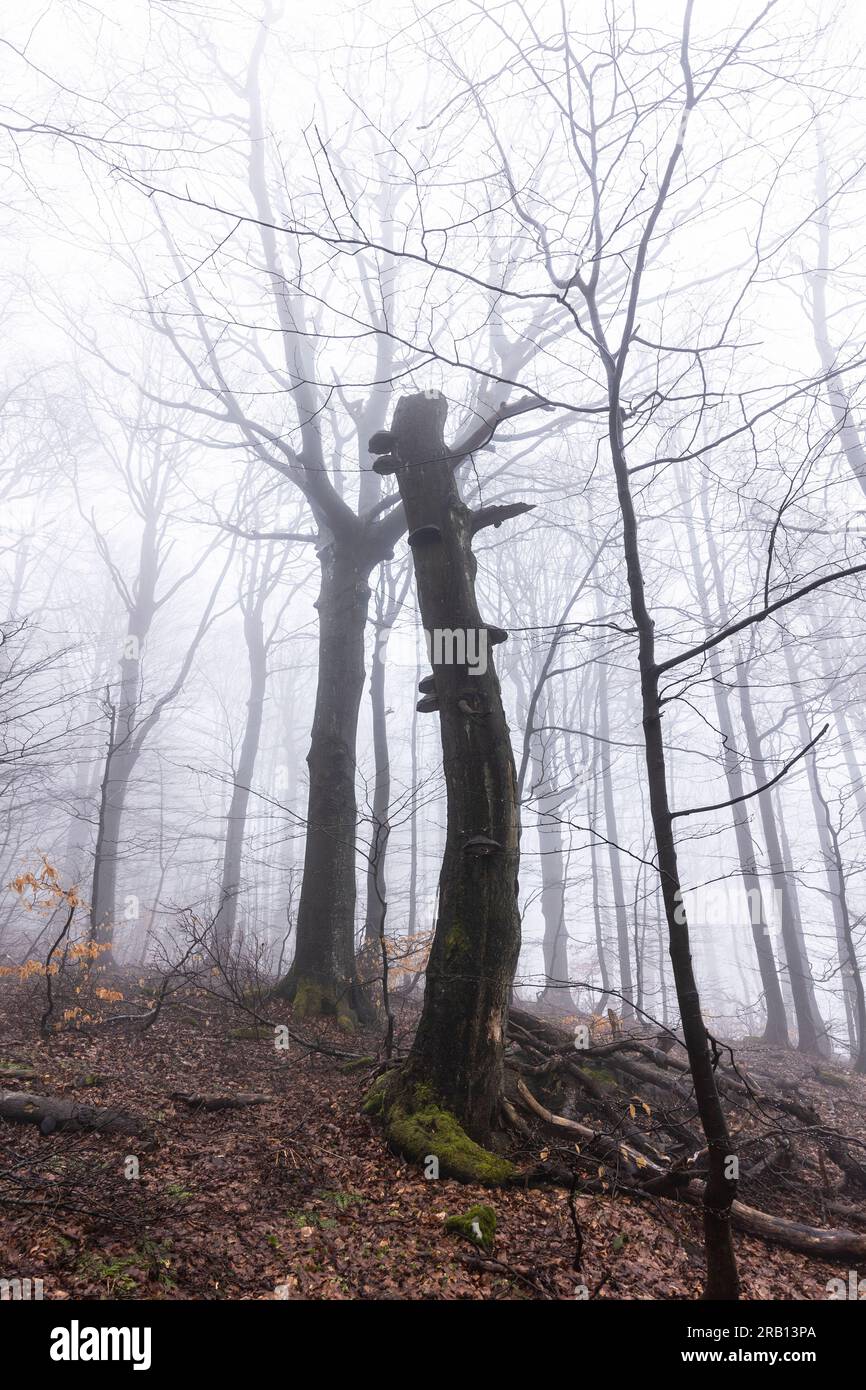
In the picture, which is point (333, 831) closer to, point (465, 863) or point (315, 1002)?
point (315, 1002)

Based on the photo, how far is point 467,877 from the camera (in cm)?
439

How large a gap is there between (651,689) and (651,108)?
248cm

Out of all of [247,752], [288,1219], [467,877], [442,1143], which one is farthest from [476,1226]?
[247,752]

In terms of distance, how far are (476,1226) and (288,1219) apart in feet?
3.17

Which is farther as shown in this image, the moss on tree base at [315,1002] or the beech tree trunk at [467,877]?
the moss on tree base at [315,1002]

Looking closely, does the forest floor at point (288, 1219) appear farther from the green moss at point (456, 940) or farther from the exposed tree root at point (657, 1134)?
the green moss at point (456, 940)

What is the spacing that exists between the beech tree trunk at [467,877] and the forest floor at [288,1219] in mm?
551

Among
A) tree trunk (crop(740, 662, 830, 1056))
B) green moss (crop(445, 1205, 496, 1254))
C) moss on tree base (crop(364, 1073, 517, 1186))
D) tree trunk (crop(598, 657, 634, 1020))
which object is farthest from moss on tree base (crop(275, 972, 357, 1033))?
tree trunk (crop(598, 657, 634, 1020))

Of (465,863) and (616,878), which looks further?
(616,878)

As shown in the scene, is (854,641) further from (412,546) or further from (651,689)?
(651,689)

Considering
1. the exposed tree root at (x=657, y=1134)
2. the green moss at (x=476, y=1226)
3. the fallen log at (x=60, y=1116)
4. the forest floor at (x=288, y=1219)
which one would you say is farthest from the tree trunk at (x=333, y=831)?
the green moss at (x=476, y=1226)

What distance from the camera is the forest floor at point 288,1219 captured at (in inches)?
113

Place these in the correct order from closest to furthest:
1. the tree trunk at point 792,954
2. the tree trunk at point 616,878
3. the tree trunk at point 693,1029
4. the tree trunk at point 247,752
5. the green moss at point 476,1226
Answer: the tree trunk at point 693,1029 → the green moss at point 476,1226 → the tree trunk at point 792,954 → the tree trunk at point 616,878 → the tree trunk at point 247,752

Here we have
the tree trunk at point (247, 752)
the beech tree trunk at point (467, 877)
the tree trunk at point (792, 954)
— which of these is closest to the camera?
the beech tree trunk at point (467, 877)
